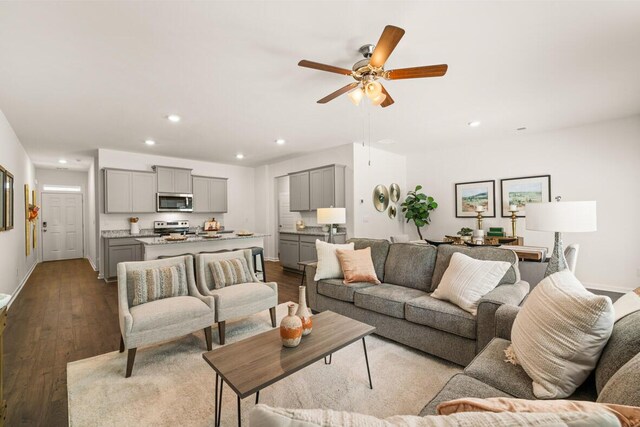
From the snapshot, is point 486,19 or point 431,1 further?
point 486,19

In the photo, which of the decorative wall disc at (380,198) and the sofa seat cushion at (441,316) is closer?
the sofa seat cushion at (441,316)

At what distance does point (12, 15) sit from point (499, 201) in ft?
21.9

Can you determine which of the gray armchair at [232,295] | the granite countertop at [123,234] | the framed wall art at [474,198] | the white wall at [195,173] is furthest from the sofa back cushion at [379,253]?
the white wall at [195,173]

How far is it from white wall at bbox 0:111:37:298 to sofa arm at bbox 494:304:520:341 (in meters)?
5.42

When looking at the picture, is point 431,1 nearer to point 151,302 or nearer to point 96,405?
point 151,302

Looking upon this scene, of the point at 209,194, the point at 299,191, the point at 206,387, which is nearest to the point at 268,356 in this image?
the point at 206,387

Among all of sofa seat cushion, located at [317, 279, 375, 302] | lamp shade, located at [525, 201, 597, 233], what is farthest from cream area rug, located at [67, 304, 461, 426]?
lamp shade, located at [525, 201, 597, 233]

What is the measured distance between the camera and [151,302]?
8.36 ft

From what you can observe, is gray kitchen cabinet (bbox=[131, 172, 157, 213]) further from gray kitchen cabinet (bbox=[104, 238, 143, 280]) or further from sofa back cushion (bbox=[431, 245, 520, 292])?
sofa back cushion (bbox=[431, 245, 520, 292])

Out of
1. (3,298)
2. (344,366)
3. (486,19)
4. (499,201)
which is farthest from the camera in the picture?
(499,201)

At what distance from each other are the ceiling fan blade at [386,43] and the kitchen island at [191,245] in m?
3.44

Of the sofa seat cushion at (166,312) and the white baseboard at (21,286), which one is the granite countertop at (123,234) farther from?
the sofa seat cushion at (166,312)

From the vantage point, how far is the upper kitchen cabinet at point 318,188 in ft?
18.6

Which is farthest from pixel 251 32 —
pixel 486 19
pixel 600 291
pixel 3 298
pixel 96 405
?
pixel 600 291
